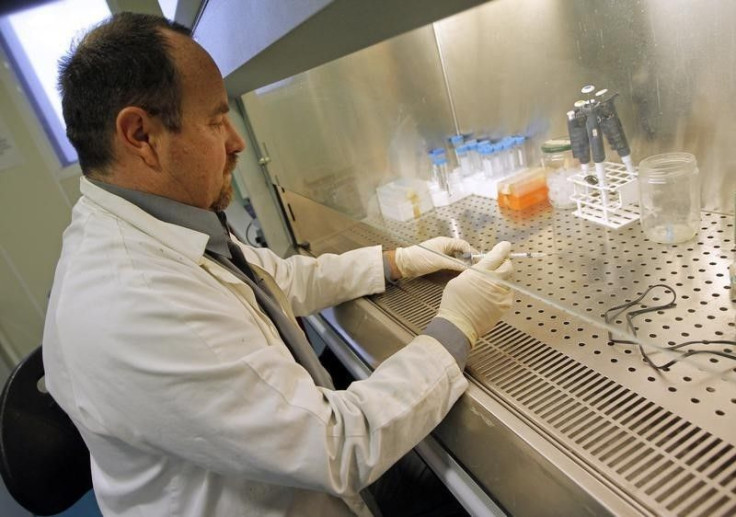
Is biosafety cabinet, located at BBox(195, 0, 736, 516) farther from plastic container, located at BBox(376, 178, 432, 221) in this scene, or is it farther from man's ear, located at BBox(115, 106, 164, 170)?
man's ear, located at BBox(115, 106, 164, 170)

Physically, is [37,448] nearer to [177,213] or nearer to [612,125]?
[177,213]

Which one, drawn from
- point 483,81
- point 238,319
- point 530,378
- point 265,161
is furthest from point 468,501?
point 265,161

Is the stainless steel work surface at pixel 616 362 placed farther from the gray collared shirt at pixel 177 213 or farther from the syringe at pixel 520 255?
the gray collared shirt at pixel 177 213

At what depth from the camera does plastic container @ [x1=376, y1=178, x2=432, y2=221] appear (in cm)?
123

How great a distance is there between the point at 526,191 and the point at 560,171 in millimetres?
90

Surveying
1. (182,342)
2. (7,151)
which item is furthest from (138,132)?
(7,151)

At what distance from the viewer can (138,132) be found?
76 cm

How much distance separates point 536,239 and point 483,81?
57cm

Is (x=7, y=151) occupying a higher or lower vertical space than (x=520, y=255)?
higher

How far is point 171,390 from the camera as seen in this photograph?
0.65m

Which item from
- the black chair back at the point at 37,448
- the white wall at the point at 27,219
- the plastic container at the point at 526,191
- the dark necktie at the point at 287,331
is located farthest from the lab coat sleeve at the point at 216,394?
the white wall at the point at 27,219

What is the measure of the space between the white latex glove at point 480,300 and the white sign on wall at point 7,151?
2.60 meters

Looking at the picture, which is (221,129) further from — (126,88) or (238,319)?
(238,319)

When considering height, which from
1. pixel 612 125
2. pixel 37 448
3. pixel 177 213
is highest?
pixel 177 213
